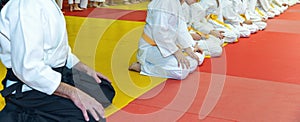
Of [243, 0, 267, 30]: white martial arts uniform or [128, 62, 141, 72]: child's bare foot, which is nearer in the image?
[128, 62, 141, 72]: child's bare foot

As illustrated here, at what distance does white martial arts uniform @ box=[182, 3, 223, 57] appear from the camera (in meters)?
4.97

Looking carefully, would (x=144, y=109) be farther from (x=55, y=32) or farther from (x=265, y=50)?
(x=265, y=50)

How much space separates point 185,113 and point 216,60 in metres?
1.89

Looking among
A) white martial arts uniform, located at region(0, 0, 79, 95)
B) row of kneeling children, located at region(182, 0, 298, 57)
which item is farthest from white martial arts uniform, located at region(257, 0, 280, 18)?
white martial arts uniform, located at region(0, 0, 79, 95)

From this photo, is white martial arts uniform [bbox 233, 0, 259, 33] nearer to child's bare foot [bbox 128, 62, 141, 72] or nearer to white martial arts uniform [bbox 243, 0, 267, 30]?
white martial arts uniform [bbox 243, 0, 267, 30]

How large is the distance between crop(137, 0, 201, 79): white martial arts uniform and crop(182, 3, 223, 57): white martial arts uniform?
2.45ft

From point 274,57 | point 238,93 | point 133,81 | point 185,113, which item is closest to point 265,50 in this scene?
point 274,57

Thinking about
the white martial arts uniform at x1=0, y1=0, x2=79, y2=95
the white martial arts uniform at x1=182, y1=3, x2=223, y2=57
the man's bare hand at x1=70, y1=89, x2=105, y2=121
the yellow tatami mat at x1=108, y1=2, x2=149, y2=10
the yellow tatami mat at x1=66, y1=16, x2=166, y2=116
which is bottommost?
the yellow tatami mat at x1=108, y1=2, x2=149, y2=10

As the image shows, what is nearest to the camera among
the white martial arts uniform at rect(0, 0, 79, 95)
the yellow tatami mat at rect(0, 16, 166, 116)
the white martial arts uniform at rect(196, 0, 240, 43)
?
the white martial arts uniform at rect(0, 0, 79, 95)

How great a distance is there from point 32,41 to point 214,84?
8.02ft

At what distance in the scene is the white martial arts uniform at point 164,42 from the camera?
12.8 ft

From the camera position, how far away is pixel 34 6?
68.7 inches

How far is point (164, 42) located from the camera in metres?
3.96

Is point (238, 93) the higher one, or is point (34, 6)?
point (34, 6)
